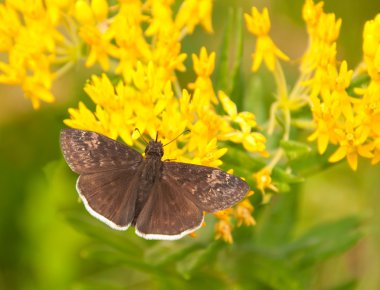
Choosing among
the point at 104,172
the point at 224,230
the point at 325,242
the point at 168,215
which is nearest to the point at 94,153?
the point at 104,172

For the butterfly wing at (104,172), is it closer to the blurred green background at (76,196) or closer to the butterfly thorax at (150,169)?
the butterfly thorax at (150,169)

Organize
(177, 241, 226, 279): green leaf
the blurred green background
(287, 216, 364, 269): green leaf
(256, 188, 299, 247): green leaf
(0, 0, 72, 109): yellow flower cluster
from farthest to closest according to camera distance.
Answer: the blurred green background → (256, 188, 299, 247): green leaf → (287, 216, 364, 269): green leaf → (0, 0, 72, 109): yellow flower cluster → (177, 241, 226, 279): green leaf

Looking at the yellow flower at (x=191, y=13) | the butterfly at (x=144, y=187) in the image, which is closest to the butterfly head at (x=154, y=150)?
the butterfly at (x=144, y=187)

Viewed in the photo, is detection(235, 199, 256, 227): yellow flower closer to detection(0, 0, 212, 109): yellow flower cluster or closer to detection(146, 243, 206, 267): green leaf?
detection(146, 243, 206, 267): green leaf

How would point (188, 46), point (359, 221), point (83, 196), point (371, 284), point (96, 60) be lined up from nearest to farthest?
point (83, 196) < point (96, 60) < point (359, 221) < point (371, 284) < point (188, 46)

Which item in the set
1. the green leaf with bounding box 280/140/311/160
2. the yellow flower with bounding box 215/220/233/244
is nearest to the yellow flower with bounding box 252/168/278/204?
the green leaf with bounding box 280/140/311/160

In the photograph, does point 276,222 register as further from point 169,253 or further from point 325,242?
point 169,253

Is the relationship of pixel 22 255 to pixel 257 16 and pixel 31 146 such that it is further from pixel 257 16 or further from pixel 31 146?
pixel 257 16

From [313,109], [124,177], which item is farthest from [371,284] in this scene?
[124,177]
